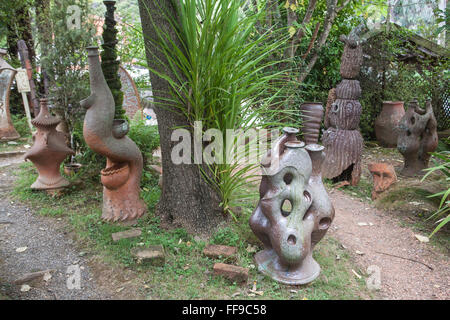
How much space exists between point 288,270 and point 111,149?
171cm

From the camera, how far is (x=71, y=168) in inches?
165

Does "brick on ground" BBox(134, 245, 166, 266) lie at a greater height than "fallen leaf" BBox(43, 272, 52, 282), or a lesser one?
greater

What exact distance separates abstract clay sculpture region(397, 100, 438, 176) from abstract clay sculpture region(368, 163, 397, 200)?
106 cm

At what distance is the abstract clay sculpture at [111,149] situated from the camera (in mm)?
2840

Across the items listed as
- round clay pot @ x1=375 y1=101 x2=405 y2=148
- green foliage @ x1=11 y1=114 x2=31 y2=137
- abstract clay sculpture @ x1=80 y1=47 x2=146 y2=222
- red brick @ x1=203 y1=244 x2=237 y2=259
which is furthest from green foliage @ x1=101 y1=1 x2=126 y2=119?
round clay pot @ x1=375 y1=101 x2=405 y2=148

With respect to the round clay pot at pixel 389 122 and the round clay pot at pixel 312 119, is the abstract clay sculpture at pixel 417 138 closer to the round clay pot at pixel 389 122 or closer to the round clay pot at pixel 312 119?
the round clay pot at pixel 389 122

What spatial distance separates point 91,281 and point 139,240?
500mm

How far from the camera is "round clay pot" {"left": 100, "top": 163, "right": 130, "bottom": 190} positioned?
10.0 ft

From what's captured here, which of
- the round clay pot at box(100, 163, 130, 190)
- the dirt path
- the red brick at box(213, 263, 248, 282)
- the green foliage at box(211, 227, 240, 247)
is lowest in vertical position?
the dirt path

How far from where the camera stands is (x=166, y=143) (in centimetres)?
289

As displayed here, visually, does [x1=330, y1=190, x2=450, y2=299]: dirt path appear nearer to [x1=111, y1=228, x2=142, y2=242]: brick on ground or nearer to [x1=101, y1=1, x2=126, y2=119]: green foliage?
[x1=111, y1=228, x2=142, y2=242]: brick on ground

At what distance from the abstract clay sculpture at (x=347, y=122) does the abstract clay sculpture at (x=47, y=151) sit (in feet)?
10.4

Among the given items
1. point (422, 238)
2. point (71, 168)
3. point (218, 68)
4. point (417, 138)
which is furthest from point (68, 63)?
point (417, 138)

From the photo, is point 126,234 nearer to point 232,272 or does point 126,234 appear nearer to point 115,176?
point 115,176
